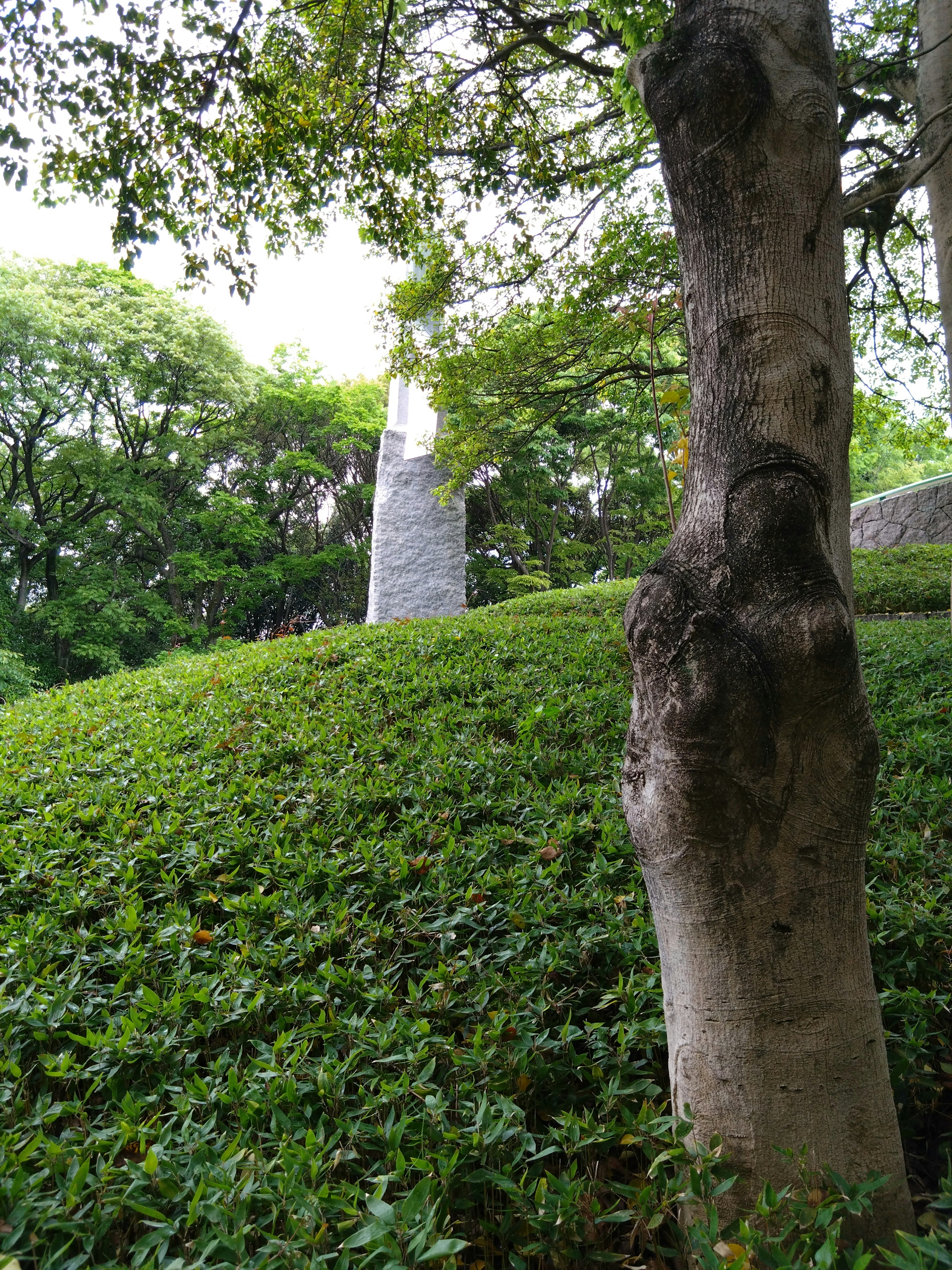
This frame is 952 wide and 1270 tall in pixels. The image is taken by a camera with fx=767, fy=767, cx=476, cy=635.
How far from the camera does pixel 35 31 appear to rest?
3.53 metres

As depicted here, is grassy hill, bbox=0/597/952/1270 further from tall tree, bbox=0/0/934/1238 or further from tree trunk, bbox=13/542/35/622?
tree trunk, bbox=13/542/35/622

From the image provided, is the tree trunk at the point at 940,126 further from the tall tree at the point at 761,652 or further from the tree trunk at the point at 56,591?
the tree trunk at the point at 56,591

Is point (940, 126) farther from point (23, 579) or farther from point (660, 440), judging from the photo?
point (23, 579)

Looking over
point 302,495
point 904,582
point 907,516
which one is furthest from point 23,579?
point 907,516

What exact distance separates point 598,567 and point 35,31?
1514 centimetres

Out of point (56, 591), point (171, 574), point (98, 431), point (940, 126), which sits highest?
point (98, 431)

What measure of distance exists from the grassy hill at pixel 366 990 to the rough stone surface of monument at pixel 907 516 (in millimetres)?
9375

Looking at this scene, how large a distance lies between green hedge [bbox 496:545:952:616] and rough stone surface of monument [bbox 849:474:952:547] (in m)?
1.45

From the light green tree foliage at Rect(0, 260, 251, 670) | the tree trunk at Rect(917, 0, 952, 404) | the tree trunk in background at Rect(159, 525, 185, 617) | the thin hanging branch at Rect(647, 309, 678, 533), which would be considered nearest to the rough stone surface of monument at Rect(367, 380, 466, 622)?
the light green tree foliage at Rect(0, 260, 251, 670)

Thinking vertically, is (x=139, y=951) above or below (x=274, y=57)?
below

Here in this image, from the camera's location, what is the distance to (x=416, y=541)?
11.2 m

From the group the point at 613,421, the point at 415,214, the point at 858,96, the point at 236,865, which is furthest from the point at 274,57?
the point at 613,421

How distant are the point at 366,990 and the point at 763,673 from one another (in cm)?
156

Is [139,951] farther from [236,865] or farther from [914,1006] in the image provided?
[914,1006]
